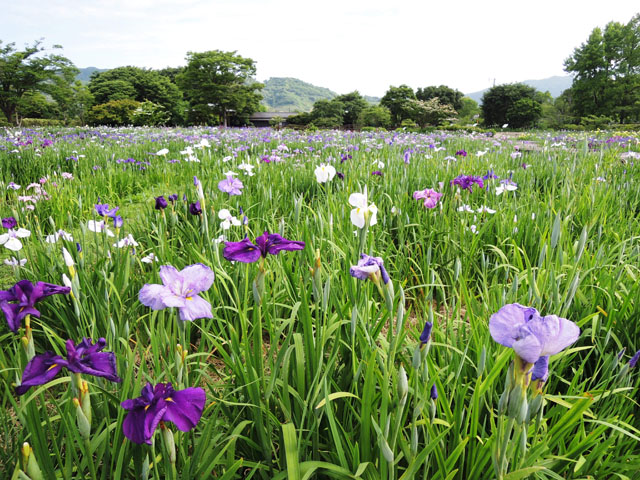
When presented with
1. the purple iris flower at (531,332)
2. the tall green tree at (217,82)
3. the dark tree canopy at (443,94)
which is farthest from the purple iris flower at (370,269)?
the dark tree canopy at (443,94)

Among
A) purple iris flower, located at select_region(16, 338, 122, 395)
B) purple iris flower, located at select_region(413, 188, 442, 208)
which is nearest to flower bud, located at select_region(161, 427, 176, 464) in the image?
purple iris flower, located at select_region(16, 338, 122, 395)

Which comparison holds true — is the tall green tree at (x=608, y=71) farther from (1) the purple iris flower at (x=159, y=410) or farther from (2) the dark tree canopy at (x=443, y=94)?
(1) the purple iris flower at (x=159, y=410)

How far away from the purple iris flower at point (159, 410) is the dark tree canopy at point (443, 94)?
68.6 meters

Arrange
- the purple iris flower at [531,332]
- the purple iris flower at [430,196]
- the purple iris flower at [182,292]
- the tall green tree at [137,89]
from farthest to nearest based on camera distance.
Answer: the tall green tree at [137,89] → the purple iris flower at [430,196] → the purple iris flower at [182,292] → the purple iris flower at [531,332]

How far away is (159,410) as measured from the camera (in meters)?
0.76

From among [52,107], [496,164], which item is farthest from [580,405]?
[52,107]

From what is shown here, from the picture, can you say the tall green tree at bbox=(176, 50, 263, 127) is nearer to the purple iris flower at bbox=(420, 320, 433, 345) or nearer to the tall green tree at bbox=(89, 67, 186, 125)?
the tall green tree at bbox=(89, 67, 186, 125)

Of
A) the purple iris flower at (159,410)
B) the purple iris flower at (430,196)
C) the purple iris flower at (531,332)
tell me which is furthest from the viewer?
the purple iris flower at (430,196)

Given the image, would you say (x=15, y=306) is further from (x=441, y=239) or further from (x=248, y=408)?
(x=441, y=239)

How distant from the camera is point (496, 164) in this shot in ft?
17.6

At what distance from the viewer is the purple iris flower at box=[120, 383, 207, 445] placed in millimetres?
749

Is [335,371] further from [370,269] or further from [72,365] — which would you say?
[72,365]

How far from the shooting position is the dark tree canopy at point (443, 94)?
62.4 metres

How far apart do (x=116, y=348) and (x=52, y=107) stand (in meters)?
68.2
